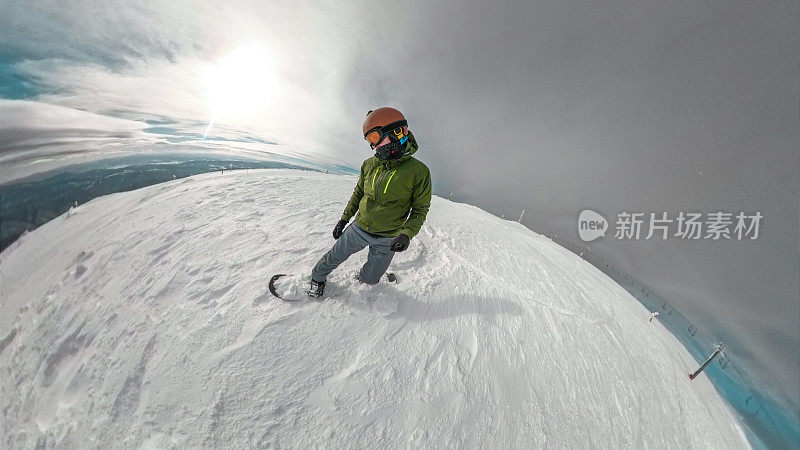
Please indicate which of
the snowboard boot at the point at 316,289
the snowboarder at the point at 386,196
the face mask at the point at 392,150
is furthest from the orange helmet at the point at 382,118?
the snowboard boot at the point at 316,289

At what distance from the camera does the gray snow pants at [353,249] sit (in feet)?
8.20

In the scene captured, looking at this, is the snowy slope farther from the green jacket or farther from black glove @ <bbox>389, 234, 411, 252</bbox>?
the green jacket

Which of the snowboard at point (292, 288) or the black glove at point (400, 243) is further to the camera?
the snowboard at point (292, 288)

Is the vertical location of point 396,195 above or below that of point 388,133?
below

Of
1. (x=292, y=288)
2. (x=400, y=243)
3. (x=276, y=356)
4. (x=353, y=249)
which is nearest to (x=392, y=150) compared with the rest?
(x=400, y=243)

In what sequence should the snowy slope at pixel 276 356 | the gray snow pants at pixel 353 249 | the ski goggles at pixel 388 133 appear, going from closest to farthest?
the snowy slope at pixel 276 356, the ski goggles at pixel 388 133, the gray snow pants at pixel 353 249

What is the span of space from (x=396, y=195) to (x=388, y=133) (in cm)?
60

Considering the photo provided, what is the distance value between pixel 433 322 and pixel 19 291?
504 cm

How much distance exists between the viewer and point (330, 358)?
7.02 ft

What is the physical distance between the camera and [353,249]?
2572mm

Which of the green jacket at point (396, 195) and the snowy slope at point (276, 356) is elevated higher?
the green jacket at point (396, 195)

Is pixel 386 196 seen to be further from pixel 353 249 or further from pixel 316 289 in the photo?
pixel 316 289

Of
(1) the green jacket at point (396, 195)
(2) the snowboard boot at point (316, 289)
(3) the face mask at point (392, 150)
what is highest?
(3) the face mask at point (392, 150)

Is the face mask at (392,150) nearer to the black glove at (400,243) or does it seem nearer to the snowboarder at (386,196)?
the snowboarder at (386,196)
